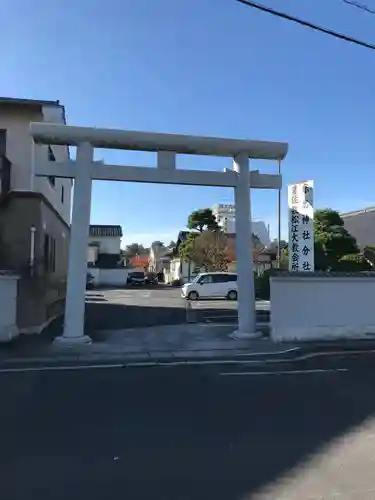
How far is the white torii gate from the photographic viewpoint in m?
11.3

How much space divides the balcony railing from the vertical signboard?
7.67 meters

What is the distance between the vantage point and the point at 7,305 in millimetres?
11516

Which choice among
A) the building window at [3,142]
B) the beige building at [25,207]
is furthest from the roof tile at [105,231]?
the building window at [3,142]

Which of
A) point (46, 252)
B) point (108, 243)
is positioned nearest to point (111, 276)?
point (108, 243)

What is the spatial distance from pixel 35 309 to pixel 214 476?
33.2ft

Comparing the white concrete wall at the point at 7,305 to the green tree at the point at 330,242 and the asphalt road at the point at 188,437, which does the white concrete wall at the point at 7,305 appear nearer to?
the asphalt road at the point at 188,437

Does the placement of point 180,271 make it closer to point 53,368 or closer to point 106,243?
point 106,243

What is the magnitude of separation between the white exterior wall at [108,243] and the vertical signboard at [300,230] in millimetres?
45558

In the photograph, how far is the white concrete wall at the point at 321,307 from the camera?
1188 cm

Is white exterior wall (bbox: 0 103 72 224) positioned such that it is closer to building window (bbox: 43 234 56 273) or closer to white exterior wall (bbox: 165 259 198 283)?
building window (bbox: 43 234 56 273)

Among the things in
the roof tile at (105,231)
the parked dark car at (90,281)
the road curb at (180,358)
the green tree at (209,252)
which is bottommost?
the road curb at (180,358)

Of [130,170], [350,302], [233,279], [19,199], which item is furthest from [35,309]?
[233,279]

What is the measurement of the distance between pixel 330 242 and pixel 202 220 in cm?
2442

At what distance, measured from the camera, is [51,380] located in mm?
7852
